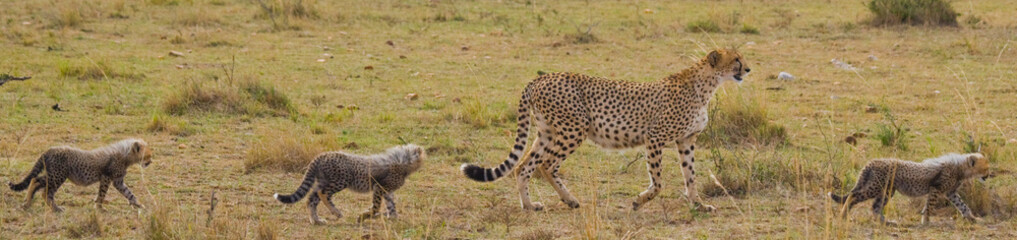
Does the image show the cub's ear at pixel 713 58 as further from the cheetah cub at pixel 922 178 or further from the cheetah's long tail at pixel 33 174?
the cheetah's long tail at pixel 33 174

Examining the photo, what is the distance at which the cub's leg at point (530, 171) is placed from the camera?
21.8 ft

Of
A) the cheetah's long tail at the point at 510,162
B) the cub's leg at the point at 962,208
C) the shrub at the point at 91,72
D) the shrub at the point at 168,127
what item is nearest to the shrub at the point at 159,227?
the cheetah's long tail at the point at 510,162

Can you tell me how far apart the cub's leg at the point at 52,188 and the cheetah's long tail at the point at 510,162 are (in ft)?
6.13

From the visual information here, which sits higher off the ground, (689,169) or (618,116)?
(618,116)

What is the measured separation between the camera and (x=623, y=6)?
15773 millimetres

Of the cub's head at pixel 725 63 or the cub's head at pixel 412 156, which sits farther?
the cub's head at pixel 725 63

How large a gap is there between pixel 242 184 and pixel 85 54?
219 inches

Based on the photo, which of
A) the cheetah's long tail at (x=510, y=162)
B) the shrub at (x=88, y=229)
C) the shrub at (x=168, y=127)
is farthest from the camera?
the shrub at (x=168, y=127)

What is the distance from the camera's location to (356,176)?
6133 millimetres

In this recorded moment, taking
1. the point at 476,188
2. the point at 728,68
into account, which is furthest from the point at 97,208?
the point at 728,68

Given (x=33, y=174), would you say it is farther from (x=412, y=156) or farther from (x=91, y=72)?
(x=91, y=72)

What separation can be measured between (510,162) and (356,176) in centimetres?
85

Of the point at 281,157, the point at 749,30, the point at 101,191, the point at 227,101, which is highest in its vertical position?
the point at 101,191

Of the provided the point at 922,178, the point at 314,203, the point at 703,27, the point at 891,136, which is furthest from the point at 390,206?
the point at 703,27
